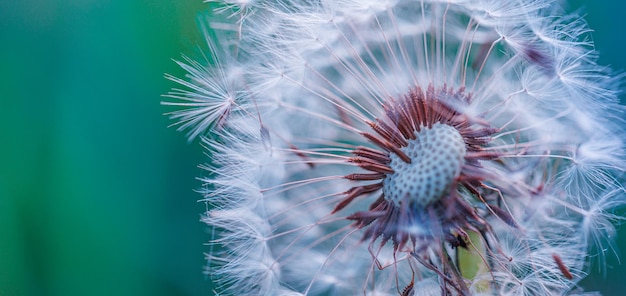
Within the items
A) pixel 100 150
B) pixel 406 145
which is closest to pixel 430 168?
pixel 406 145

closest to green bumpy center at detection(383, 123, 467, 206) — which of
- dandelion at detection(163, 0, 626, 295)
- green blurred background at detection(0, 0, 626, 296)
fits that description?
dandelion at detection(163, 0, 626, 295)

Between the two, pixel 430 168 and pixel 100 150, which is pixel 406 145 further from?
pixel 100 150

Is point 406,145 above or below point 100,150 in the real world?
above

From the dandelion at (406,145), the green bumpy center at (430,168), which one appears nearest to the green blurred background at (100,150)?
the dandelion at (406,145)

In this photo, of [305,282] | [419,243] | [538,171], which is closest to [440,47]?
[538,171]

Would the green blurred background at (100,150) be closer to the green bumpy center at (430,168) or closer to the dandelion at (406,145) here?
the dandelion at (406,145)

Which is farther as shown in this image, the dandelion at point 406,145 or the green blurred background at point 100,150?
the green blurred background at point 100,150
